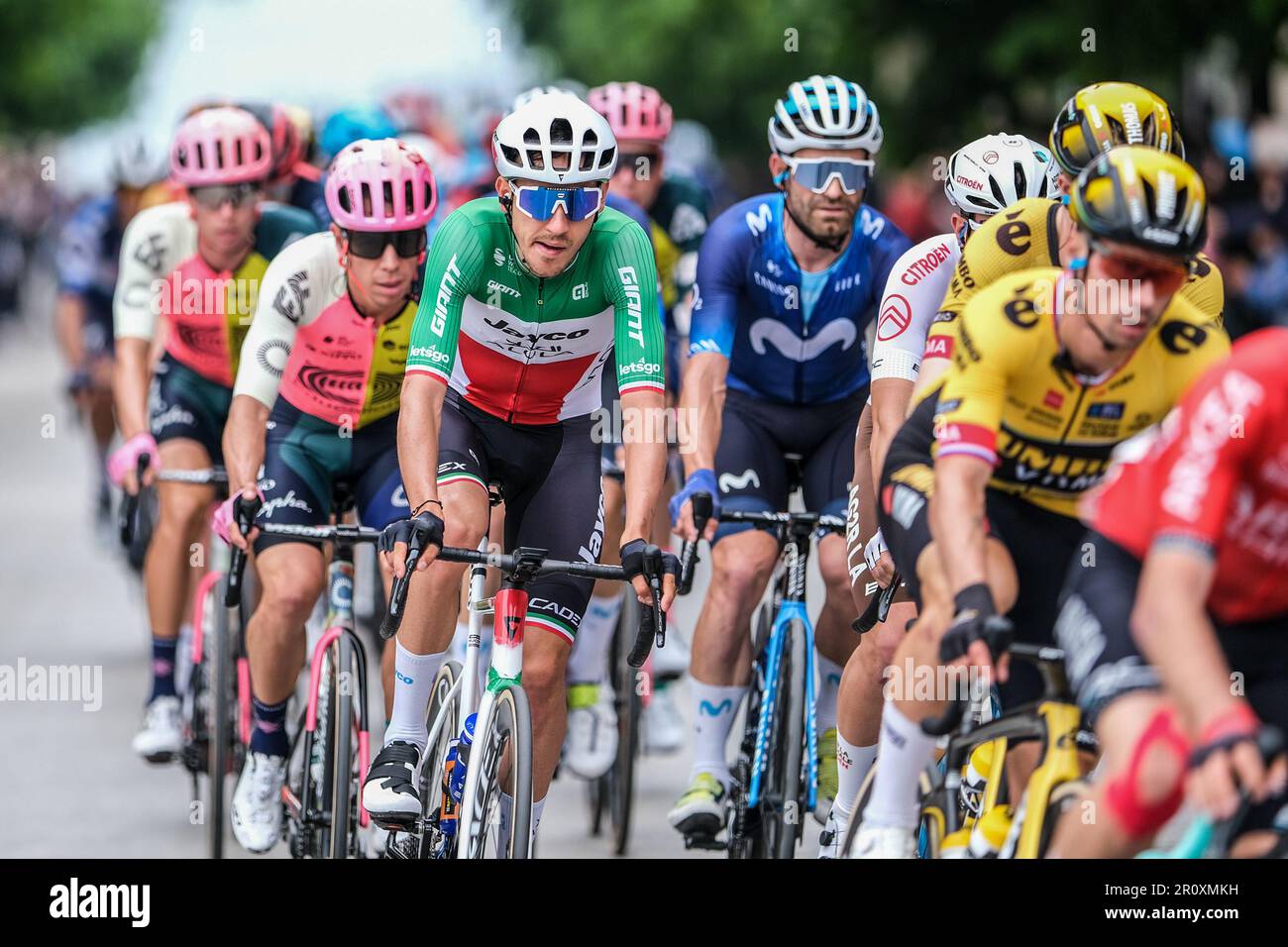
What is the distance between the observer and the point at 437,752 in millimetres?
6195

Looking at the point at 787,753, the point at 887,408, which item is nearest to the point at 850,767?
the point at 787,753

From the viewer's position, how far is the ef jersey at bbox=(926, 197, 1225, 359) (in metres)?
5.57

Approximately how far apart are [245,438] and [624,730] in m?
2.03

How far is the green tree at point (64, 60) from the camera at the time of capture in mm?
56875

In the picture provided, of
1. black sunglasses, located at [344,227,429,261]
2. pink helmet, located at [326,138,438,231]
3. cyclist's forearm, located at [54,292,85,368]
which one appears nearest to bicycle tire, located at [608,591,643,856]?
black sunglasses, located at [344,227,429,261]

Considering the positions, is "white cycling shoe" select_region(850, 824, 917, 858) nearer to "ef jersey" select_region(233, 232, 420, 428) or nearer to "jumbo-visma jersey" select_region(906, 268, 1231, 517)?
"jumbo-visma jersey" select_region(906, 268, 1231, 517)

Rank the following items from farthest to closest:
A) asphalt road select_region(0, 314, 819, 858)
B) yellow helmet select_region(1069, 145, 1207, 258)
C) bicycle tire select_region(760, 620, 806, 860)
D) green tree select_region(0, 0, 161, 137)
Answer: green tree select_region(0, 0, 161, 137), asphalt road select_region(0, 314, 819, 858), bicycle tire select_region(760, 620, 806, 860), yellow helmet select_region(1069, 145, 1207, 258)

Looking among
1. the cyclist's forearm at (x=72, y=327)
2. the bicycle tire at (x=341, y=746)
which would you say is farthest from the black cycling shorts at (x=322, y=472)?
the cyclist's forearm at (x=72, y=327)

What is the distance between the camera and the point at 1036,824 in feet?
15.0

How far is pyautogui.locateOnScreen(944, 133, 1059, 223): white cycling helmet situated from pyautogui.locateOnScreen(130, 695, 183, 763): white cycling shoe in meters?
3.82

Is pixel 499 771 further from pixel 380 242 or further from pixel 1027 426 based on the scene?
pixel 380 242

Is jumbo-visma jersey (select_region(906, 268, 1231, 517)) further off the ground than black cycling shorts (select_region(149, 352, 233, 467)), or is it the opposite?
black cycling shorts (select_region(149, 352, 233, 467))
